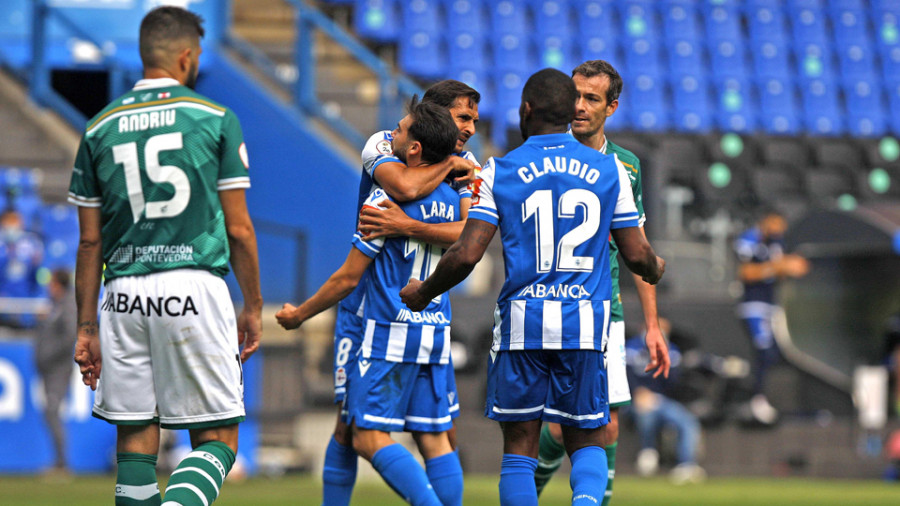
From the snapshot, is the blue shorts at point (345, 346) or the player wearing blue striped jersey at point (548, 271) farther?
the blue shorts at point (345, 346)

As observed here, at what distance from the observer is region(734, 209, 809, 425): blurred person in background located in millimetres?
12805

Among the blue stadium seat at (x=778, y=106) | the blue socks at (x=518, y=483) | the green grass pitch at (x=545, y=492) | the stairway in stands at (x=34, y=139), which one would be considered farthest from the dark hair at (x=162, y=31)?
the blue stadium seat at (x=778, y=106)

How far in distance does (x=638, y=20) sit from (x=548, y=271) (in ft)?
51.7

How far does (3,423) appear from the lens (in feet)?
38.8

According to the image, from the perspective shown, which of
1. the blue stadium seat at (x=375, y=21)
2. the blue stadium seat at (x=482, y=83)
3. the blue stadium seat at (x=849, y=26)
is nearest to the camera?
the blue stadium seat at (x=482, y=83)

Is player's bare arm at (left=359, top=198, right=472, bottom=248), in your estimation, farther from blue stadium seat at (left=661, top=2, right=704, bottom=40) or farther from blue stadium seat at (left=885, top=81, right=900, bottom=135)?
blue stadium seat at (left=885, top=81, right=900, bottom=135)

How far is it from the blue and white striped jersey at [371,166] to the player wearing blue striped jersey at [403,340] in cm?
5

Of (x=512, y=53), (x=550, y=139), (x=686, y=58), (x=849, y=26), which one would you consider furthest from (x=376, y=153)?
(x=849, y=26)

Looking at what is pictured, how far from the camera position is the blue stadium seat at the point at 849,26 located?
20672mm

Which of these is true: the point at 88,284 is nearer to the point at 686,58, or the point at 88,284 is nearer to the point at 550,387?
the point at 550,387

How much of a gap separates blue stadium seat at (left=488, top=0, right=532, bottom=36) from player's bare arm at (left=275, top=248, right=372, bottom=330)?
550 inches

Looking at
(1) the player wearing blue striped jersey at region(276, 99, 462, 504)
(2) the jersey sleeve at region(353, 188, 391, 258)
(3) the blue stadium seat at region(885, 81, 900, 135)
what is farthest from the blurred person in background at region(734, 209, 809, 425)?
(2) the jersey sleeve at region(353, 188, 391, 258)

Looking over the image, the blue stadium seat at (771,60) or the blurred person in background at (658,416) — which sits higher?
the blue stadium seat at (771,60)

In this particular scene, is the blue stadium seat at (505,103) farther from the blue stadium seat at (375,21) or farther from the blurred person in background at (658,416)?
the blurred person in background at (658,416)
